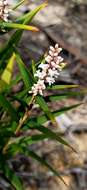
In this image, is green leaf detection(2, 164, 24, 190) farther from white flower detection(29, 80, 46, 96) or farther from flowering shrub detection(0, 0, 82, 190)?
white flower detection(29, 80, 46, 96)

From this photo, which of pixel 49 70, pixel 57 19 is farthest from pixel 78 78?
pixel 49 70

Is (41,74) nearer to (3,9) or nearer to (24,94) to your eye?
(3,9)

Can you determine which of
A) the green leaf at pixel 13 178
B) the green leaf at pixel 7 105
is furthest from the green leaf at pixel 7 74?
the green leaf at pixel 7 105

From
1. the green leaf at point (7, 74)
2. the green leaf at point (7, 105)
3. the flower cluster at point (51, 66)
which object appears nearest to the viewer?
the flower cluster at point (51, 66)

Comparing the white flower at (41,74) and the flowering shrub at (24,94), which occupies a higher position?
the white flower at (41,74)

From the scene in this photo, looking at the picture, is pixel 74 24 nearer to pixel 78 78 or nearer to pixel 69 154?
pixel 78 78

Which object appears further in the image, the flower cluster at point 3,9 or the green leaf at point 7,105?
the green leaf at point 7,105

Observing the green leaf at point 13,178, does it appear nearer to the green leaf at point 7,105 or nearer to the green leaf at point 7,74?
the green leaf at point 7,105

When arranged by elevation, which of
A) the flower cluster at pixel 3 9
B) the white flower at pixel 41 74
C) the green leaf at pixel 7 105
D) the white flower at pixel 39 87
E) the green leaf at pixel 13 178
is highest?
the flower cluster at pixel 3 9
